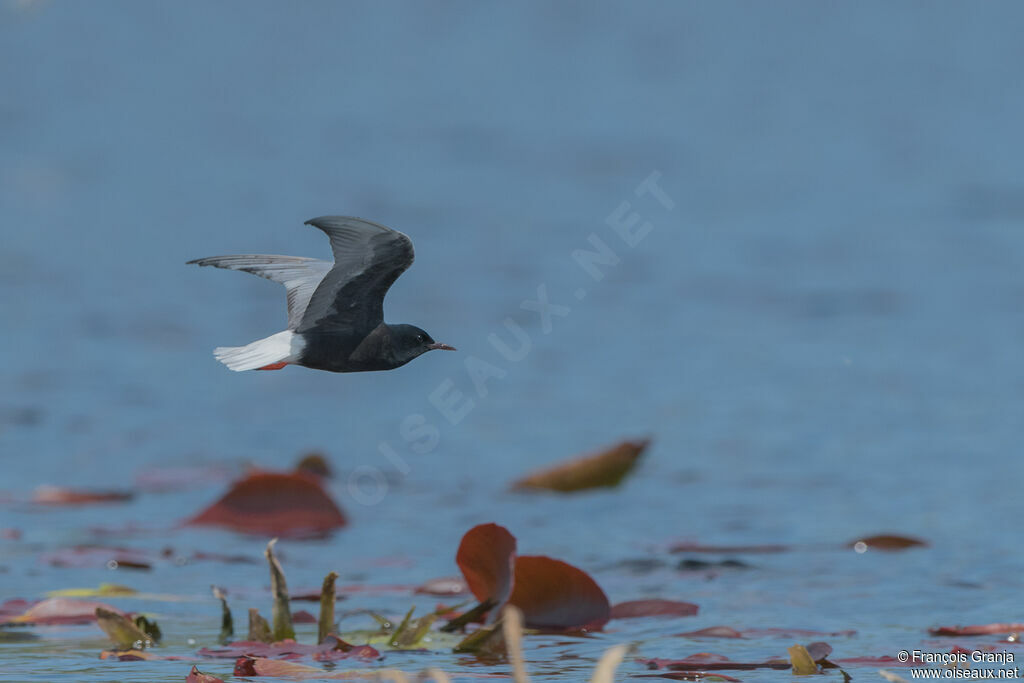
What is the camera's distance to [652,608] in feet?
19.6

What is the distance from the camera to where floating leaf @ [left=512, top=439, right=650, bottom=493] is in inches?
353

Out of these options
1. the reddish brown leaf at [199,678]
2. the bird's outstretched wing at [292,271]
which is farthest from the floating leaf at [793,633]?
the bird's outstretched wing at [292,271]

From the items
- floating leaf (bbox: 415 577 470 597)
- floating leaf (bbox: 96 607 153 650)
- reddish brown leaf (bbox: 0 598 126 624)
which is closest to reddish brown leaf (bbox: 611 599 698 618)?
floating leaf (bbox: 415 577 470 597)

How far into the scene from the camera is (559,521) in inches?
344

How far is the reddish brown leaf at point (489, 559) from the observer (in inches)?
205

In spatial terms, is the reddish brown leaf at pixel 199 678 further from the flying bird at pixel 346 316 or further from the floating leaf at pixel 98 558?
the floating leaf at pixel 98 558

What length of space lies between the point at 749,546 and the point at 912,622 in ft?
6.16

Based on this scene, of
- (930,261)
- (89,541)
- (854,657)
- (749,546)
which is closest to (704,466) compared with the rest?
(749,546)

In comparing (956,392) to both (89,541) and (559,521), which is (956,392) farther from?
(89,541)

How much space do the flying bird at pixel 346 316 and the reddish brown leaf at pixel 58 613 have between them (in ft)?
8.60

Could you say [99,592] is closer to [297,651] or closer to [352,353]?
[297,651]

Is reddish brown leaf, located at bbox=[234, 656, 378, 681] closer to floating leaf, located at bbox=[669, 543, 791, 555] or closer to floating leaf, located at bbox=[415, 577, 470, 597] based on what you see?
floating leaf, located at bbox=[415, 577, 470, 597]

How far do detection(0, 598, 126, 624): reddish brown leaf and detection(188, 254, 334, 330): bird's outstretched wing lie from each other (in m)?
2.50

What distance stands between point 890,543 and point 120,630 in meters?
3.92
